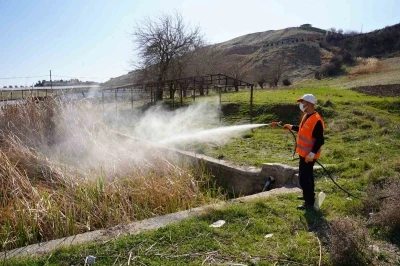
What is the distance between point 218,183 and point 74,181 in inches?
135

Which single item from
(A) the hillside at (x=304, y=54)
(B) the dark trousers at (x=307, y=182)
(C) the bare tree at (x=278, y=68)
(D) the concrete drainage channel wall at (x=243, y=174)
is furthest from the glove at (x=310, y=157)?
(C) the bare tree at (x=278, y=68)

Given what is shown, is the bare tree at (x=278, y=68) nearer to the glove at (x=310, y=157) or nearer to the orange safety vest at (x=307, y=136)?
the orange safety vest at (x=307, y=136)

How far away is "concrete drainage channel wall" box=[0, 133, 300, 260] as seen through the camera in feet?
12.9

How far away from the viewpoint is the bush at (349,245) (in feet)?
11.2

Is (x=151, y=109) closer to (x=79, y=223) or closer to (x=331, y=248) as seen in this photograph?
(x=79, y=223)

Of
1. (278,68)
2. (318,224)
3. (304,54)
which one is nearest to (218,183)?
(318,224)

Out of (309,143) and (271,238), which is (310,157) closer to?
(309,143)

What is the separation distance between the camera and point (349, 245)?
3457mm

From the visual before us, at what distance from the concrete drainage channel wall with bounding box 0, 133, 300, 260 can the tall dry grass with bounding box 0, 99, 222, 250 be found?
52 cm

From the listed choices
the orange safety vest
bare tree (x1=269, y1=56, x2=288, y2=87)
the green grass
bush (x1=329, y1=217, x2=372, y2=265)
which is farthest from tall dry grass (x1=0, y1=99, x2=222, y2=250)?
bare tree (x1=269, y1=56, x2=288, y2=87)

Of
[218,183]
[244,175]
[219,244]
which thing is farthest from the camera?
[218,183]

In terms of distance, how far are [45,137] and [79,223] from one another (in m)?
4.95

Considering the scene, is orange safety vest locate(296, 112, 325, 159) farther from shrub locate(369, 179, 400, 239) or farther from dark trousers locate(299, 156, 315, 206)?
shrub locate(369, 179, 400, 239)

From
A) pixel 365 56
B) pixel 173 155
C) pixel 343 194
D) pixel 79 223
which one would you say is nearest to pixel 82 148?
pixel 173 155
